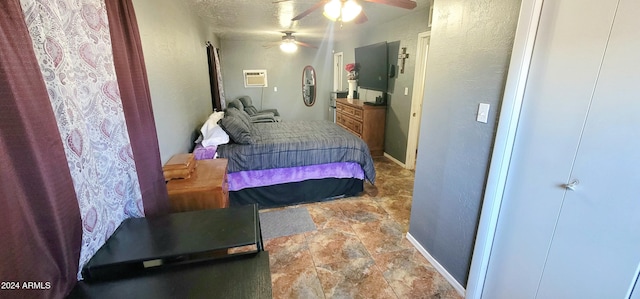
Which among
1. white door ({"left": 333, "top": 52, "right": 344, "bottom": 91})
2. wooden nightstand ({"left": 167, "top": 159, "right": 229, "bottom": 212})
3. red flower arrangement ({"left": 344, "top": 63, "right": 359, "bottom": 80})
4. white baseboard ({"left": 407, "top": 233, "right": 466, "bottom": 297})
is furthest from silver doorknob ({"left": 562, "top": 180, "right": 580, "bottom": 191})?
white door ({"left": 333, "top": 52, "right": 344, "bottom": 91})

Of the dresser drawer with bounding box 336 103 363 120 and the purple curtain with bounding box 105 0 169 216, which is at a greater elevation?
the purple curtain with bounding box 105 0 169 216

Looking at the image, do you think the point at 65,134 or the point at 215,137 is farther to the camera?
the point at 215,137

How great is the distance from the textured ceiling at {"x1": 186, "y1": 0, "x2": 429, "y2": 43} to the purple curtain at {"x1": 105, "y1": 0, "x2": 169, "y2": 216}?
1.98 metres

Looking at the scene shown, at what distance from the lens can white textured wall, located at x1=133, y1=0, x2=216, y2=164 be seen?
181cm

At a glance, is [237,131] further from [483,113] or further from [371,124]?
[371,124]

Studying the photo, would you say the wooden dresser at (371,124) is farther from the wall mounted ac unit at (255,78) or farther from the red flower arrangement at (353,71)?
the wall mounted ac unit at (255,78)

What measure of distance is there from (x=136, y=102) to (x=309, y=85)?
20.1 ft

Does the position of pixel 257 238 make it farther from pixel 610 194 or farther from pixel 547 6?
pixel 547 6

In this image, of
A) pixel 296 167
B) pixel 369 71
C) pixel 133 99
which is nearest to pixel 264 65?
pixel 369 71

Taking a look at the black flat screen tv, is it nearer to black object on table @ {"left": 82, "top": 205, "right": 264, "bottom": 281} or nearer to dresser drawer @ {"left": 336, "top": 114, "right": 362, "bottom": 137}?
dresser drawer @ {"left": 336, "top": 114, "right": 362, "bottom": 137}

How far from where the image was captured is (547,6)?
113cm

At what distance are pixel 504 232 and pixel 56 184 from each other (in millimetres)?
2003

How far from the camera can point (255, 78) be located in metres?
6.82

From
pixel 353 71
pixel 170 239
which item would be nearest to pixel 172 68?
pixel 170 239
